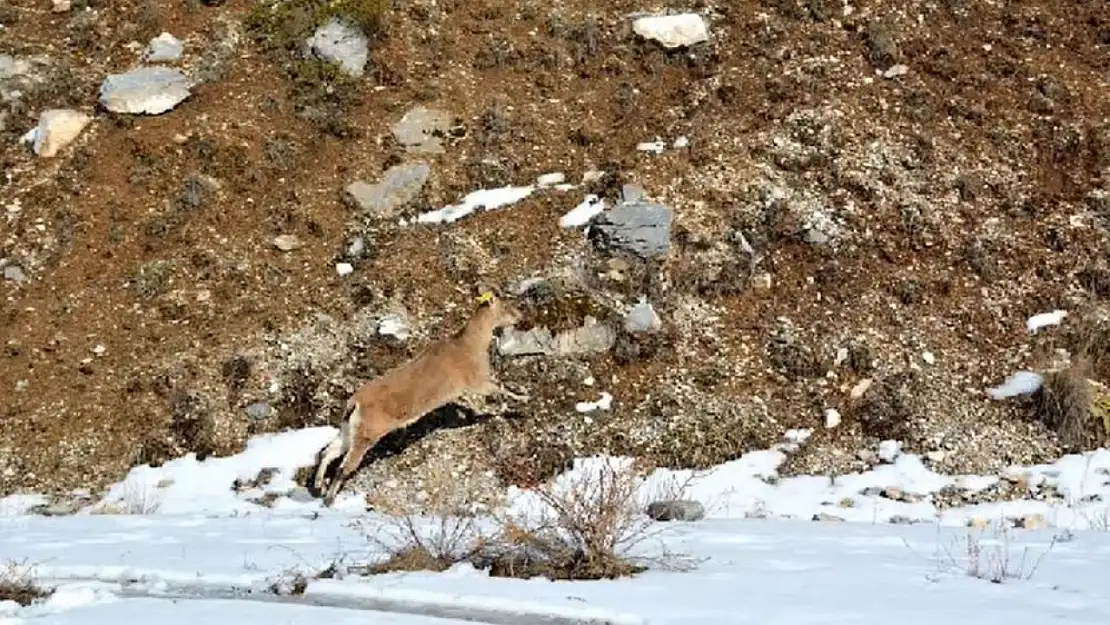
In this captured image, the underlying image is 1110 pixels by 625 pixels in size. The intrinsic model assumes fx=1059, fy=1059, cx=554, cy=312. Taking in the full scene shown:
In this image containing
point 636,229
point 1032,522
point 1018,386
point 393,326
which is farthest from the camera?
point 636,229

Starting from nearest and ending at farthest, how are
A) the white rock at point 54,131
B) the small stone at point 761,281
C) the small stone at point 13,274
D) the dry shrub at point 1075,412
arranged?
the dry shrub at point 1075,412, the small stone at point 761,281, the small stone at point 13,274, the white rock at point 54,131

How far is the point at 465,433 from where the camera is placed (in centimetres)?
1210

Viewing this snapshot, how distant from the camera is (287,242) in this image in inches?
579

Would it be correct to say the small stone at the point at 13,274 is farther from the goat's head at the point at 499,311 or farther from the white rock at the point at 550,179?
the white rock at the point at 550,179

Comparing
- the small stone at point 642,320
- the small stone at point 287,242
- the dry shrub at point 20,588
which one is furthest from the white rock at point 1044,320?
the dry shrub at point 20,588

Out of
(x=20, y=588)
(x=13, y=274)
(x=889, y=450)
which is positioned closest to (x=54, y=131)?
(x=13, y=274)

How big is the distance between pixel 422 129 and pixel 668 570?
1132 centimetres

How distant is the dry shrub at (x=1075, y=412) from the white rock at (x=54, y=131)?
46.4ft

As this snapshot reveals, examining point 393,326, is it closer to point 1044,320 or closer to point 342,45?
point 342,45

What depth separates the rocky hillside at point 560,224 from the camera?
40.0ft

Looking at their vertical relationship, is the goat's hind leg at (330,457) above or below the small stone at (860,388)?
below

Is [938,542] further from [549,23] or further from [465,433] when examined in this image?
[549,23]

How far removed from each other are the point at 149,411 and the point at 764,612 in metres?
9.42

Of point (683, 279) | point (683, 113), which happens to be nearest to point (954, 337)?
point (683, 279)
